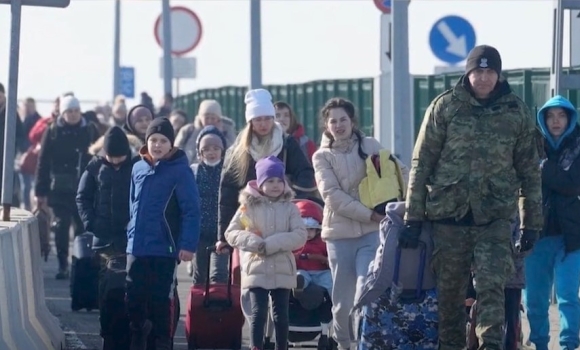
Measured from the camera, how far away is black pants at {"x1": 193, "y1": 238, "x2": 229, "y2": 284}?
1477cm

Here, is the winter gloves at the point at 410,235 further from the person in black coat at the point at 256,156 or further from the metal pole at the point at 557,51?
the metal pole at the point at 557,51

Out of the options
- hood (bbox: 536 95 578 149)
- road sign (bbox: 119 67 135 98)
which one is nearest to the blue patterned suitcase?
hood (bbox: 536 95 578 149)

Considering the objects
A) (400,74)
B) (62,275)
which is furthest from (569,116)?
(62,275)

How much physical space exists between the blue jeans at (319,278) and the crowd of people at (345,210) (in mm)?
13

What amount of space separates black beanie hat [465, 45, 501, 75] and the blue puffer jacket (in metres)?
2.37

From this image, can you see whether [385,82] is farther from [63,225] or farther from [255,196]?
[255,196]

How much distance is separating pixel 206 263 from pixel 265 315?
197 centimetres

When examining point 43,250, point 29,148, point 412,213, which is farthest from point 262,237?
point 29,148

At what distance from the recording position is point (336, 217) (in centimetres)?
1379

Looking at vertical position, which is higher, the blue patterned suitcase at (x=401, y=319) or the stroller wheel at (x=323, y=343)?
the blue patterned suitcase at (x=401, y=319)

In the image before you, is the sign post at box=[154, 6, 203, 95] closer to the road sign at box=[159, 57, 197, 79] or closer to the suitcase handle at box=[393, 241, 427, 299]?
the road sign at box=[159, 57, 197, 79]

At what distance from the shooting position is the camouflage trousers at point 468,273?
12.0m

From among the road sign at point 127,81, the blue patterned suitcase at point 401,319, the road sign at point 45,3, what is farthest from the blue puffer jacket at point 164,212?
the road sign at point 127,81

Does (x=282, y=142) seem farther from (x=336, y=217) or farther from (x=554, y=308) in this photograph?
(x=554, y=308)
